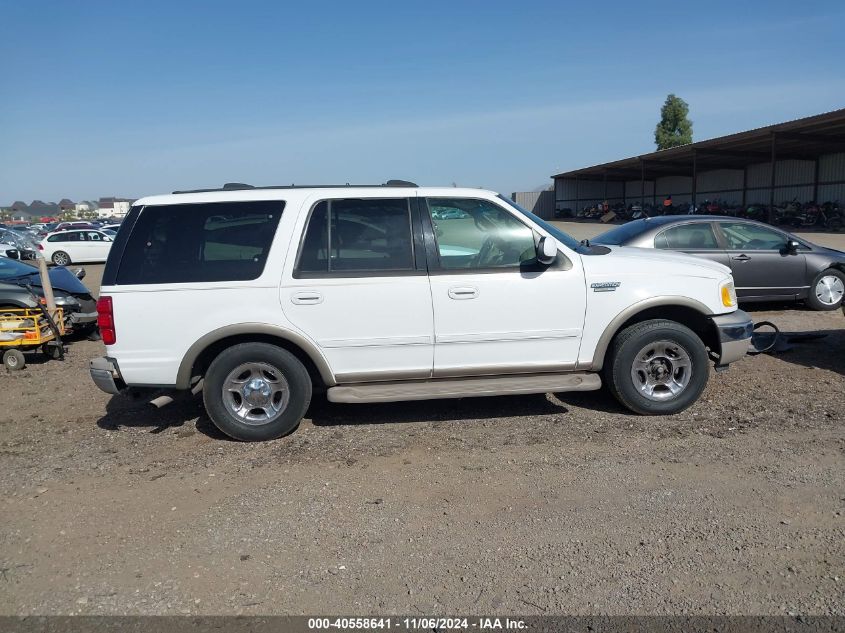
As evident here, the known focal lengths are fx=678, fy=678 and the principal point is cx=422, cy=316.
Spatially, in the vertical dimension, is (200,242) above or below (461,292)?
above

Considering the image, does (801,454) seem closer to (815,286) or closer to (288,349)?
(288,349)

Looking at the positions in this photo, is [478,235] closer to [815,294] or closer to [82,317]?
[82,317]

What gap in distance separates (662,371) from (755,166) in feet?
132

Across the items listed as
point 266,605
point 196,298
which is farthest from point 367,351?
point 266,605

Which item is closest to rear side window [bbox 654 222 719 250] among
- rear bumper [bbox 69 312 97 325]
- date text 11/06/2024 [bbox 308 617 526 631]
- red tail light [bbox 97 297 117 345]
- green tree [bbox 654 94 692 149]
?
red tail light [bbox 97 297 117 345]

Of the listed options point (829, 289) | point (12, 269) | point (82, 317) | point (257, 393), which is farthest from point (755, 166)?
point (257, 393)

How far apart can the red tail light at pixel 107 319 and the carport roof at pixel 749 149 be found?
27.1 meters

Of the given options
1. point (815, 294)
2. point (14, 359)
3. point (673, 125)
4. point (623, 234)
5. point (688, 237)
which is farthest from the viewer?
point (673, 125)

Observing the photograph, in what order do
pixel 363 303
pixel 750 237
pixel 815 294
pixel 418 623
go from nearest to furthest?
1. pixel 418 623
2. pixel 363 303
3. pixel 750 237
4. pixel 815 294

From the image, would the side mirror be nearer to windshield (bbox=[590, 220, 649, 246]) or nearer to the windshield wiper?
windshield (bbox=[590, 220, 649, 246])

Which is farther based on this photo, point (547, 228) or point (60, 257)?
point (60, 257)

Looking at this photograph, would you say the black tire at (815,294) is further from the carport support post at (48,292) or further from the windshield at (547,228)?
the carport support post at (48,292)

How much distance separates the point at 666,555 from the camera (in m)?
3.49

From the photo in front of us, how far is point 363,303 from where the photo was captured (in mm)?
5145
